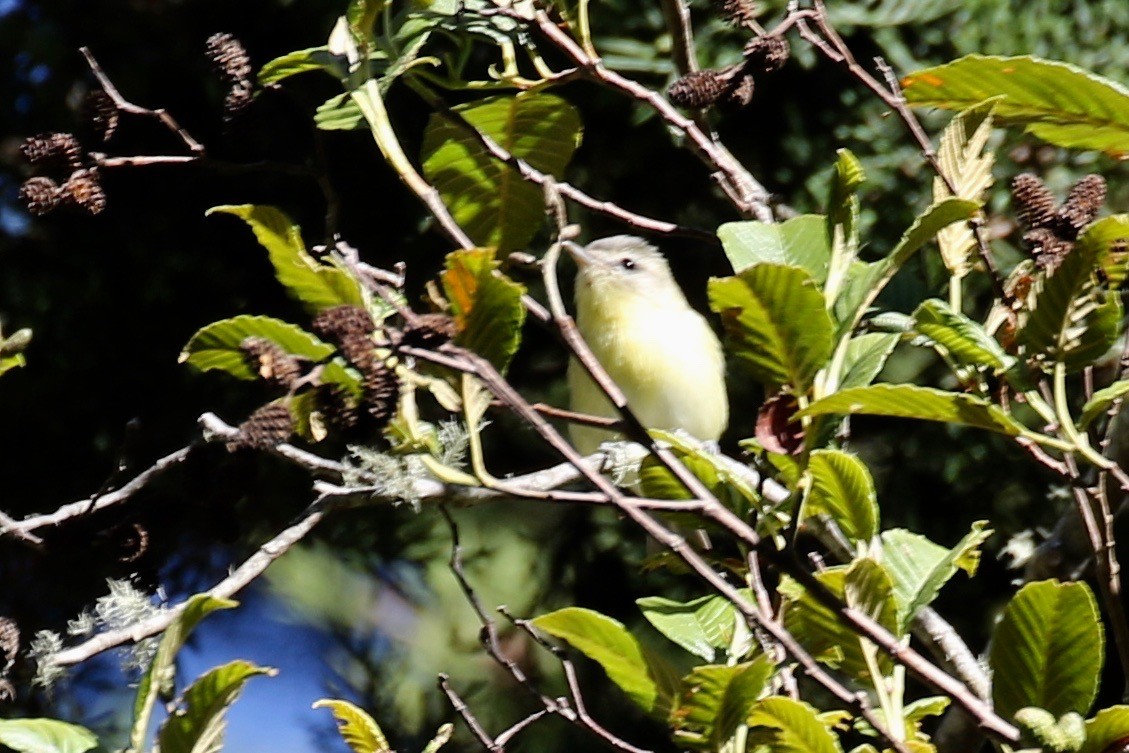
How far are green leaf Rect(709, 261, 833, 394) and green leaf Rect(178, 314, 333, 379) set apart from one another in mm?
301

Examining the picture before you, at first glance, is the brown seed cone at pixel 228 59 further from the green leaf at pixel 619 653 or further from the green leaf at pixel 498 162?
the green leaf at pixel 619 653

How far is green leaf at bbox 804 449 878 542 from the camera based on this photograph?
3.73ft

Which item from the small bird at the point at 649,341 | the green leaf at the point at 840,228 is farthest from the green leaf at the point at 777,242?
the small bird at the point at 649,341

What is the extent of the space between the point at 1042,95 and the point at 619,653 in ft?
1.88

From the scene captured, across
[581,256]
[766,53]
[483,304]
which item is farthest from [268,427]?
[581,256]

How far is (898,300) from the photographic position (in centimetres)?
167

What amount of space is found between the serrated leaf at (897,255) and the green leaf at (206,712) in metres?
0.51

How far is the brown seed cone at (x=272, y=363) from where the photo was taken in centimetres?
106

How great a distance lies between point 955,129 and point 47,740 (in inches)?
34.8

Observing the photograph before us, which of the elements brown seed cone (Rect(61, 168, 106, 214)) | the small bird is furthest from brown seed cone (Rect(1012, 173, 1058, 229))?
the small bird

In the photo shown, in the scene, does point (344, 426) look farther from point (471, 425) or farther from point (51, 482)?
point (51, 482)

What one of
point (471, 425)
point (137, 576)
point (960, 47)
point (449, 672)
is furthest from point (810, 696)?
point (471, 425)

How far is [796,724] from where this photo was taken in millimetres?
1094

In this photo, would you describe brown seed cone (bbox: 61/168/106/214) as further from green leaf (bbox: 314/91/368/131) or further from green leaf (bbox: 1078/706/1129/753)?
green leaf (bbox: 1078/706/1129/753)
